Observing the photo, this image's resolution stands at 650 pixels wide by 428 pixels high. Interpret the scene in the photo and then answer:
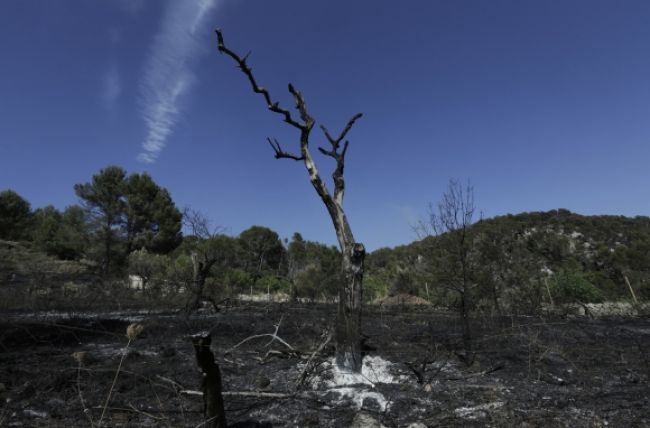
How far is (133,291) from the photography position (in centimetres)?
1434

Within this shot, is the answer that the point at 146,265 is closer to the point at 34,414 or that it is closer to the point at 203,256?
the point at 203,256

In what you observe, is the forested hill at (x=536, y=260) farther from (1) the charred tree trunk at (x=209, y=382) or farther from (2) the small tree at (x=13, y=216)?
(2) the small tree at (x=13, y=216)

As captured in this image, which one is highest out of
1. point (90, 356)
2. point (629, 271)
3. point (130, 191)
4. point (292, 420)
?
point (130, 191)

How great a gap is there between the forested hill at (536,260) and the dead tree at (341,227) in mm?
2319

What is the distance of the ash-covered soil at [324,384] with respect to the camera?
120 inches

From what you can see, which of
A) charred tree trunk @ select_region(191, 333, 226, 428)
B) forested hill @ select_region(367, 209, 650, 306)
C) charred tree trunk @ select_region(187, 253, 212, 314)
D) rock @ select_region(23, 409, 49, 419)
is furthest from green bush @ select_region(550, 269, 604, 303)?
rock @ select_region(23, 409, 49, 419)

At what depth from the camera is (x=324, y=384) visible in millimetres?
3980

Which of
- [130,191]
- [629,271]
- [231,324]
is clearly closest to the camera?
[231,324]

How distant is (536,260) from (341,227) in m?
22.9

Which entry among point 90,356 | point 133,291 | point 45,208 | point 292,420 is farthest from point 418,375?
point 45,208

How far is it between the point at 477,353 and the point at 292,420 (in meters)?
3.21

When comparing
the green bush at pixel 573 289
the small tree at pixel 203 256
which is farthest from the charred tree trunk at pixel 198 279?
the green bush at pixel 573 289

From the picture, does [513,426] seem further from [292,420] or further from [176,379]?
[176,379]

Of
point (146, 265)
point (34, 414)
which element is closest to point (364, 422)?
point (34, 414)
